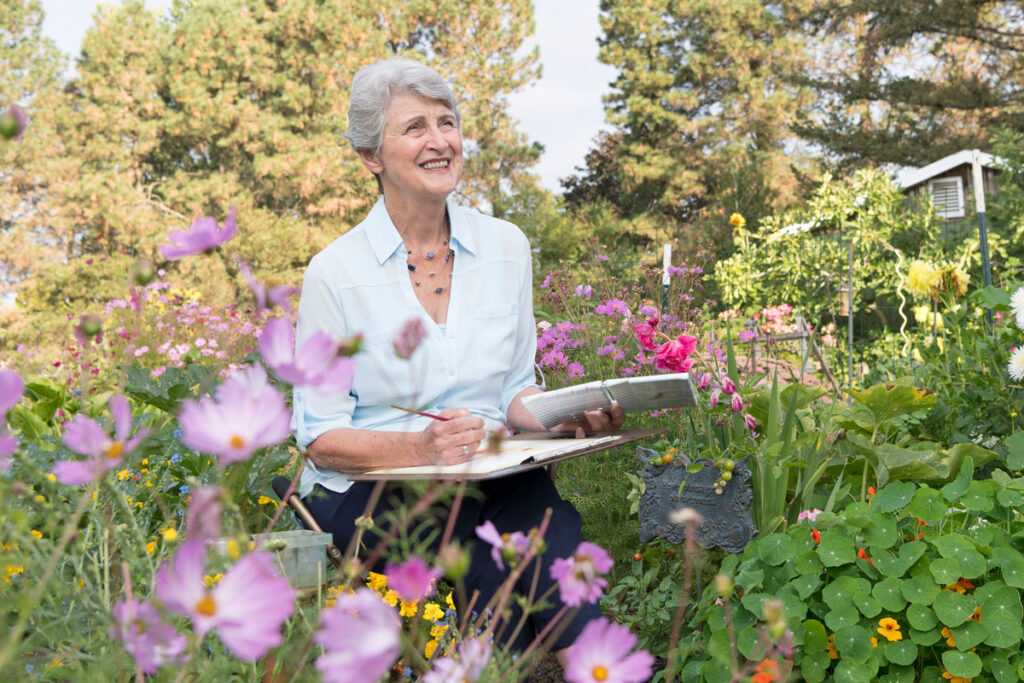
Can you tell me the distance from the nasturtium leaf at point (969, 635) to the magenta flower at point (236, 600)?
140 centimetres

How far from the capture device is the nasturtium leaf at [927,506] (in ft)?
5.18

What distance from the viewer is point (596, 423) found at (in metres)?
1.65

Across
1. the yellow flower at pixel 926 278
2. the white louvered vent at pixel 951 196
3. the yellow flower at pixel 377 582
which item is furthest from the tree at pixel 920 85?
the yellow flower at pixel 377 582

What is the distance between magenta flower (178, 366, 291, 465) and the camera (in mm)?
436

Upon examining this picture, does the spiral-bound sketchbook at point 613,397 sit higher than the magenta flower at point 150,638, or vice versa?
the magenta flower at point 150,638

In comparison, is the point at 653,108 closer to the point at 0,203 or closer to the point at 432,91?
the point at 0,203

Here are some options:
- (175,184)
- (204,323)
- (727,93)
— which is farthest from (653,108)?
(204,323)

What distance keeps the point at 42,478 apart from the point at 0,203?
48.7 feet

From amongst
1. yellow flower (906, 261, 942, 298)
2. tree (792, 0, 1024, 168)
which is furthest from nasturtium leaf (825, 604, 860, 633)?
tree (792, 0, 1024, 168)

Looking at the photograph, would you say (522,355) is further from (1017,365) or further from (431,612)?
(1017,365)

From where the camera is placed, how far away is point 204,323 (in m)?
6.21

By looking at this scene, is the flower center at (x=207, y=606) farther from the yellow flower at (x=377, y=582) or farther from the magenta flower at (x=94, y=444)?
the yellow flower at (x=377, y=582)

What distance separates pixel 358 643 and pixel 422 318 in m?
1.25

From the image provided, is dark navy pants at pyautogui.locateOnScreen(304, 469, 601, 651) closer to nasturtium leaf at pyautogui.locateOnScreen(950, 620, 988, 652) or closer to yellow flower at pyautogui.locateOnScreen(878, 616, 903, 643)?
yellow flower at pyautogui.locateOnScreen(878, 616, 903, 643)
